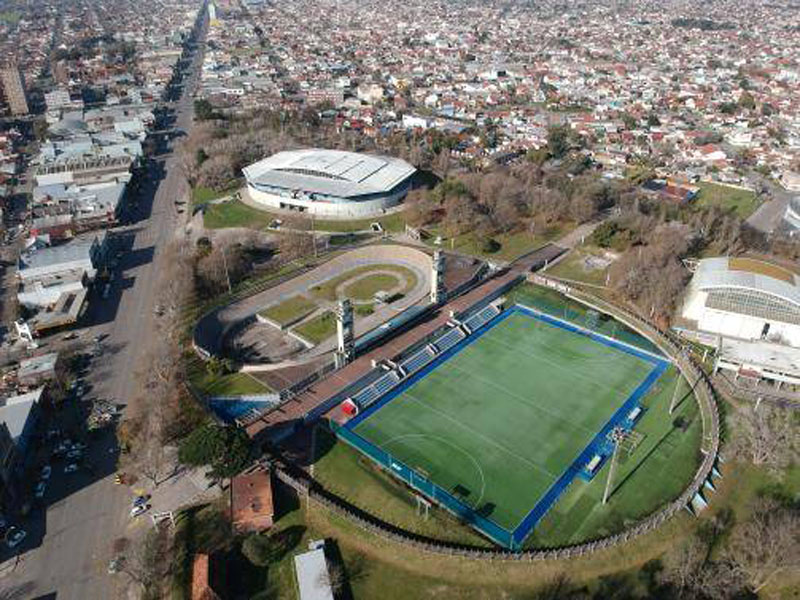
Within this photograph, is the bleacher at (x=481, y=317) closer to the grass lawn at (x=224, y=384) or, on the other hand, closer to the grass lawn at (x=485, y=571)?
the grass lawn at (x=224, y=384)

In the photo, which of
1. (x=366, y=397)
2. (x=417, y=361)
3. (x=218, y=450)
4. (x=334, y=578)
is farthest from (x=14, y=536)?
(x=417, y=361)

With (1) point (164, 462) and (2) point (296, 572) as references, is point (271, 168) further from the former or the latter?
(2) point (296, 572)

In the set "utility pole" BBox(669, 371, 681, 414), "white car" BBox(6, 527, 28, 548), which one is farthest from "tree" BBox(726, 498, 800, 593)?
"white car" BBox(6, 527, 28, 548)

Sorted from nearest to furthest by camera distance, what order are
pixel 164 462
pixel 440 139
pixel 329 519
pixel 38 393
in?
pixel 329 519 < pixel 164 462 < pixel 38 393 < pixel 440 139

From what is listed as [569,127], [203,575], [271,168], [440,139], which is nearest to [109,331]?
[203,575]

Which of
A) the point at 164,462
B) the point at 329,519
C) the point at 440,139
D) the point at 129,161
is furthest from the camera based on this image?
the point at 440,139

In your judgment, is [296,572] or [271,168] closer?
[296,572]

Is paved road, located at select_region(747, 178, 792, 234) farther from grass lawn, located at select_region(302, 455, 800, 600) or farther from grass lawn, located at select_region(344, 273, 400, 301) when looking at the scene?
grass lawn, located at select_region(302, 455, 800, 600)

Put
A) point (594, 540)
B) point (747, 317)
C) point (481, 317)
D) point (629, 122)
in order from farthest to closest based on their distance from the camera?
point (629, 122) < point (481, 317) < point (747, 317) < point (594, 540)

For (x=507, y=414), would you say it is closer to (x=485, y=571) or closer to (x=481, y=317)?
(x=481, y=317)
